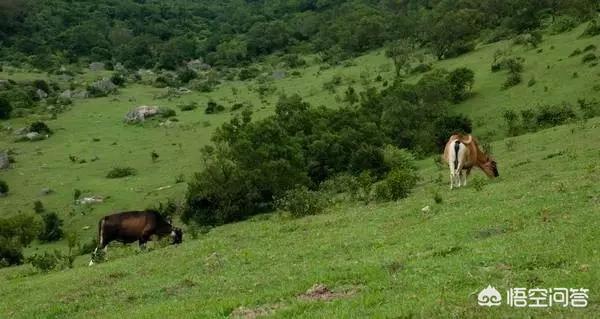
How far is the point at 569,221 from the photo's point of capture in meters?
14.9

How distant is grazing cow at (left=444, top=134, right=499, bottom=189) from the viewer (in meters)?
25.8

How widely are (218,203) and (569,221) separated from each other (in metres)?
30.0

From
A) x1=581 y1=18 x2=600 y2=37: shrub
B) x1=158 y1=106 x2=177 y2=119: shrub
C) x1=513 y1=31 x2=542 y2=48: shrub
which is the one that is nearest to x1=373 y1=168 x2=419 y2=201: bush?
x1=581 y1=18 x2=600 y2=37: shrub

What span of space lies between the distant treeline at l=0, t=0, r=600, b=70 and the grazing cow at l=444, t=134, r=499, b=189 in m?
49.5

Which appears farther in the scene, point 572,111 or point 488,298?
point 572,111

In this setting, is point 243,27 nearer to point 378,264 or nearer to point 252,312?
point 378,264

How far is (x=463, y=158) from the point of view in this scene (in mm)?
25781

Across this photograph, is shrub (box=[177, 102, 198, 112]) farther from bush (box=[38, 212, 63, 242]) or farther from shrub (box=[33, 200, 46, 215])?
bush (box=[38, 212, 63, 242])

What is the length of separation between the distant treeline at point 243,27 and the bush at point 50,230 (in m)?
52.5

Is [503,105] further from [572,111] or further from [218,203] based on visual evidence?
[218,203]

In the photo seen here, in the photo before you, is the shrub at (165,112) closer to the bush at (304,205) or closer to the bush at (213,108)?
the bush at (213,108)

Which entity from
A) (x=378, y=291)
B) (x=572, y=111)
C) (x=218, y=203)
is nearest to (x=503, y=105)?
(x=572, y=111)

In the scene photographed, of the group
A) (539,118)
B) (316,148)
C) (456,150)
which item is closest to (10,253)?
(316,148)

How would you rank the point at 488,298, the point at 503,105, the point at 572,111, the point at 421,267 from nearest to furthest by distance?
the point at 488,298, the point at 421,267, the point at 572,111, the point at 503,105
